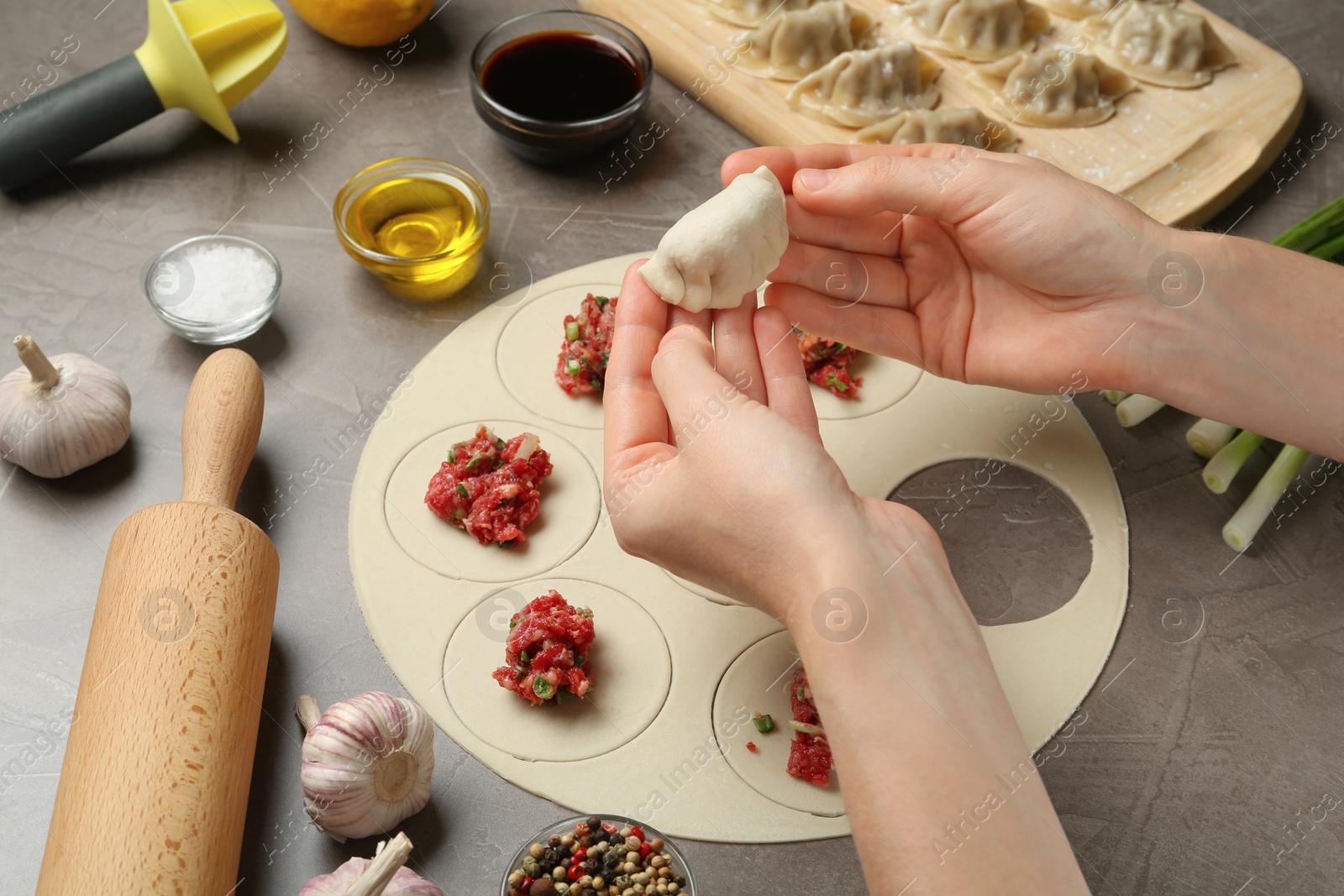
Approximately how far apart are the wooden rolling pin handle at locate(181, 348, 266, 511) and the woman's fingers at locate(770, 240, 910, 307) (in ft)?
3.79

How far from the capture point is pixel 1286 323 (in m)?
2.06

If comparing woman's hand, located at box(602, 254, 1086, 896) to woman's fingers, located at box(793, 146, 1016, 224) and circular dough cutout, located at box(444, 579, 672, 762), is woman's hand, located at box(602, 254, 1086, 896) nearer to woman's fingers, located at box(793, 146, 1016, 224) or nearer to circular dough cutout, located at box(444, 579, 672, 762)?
circular dough cutout, located at box(444, 579, 672, 762)

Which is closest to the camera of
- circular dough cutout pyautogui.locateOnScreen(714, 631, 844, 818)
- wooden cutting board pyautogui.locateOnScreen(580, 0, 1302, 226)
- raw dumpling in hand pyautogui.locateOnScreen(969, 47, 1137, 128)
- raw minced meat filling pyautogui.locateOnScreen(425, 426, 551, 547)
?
circular dough cutout pyautogui.locateOnScreen(714, 631, 844, 818)

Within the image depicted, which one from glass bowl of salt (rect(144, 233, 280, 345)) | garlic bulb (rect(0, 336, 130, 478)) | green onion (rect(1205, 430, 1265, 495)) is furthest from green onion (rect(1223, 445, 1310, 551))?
garlic bulb (rect(0, 336, 130, 478))

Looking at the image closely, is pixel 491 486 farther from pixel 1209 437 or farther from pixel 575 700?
pixel 1209 437

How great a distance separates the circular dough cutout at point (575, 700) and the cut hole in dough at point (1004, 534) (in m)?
0.67

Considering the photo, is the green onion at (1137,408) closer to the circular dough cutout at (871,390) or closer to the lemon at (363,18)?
the circular dough cutout at (871,390)

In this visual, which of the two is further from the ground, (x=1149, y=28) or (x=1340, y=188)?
(x=1149, y=28)

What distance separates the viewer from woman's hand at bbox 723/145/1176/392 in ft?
6.63

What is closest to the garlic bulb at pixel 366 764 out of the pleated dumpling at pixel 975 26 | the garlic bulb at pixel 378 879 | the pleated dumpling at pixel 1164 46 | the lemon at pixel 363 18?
the garlic bulb at pixel 378 879

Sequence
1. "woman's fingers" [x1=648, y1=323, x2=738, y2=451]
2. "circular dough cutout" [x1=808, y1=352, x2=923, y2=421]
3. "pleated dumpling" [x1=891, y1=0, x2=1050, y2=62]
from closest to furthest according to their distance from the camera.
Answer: "woman's fingers" [x1=648, y1=323, x2=738, y2=451] < "circular dough cutout" [x1=808, y1=352, x2=923, y2=421] < "pleated dumpling" [x1=891, y1=0, x2=1050, y2=62]

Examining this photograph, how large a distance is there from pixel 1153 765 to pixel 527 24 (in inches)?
93.9

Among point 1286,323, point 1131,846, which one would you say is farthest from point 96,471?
point 1286,323

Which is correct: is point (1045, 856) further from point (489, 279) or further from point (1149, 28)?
point (1149, 28)
